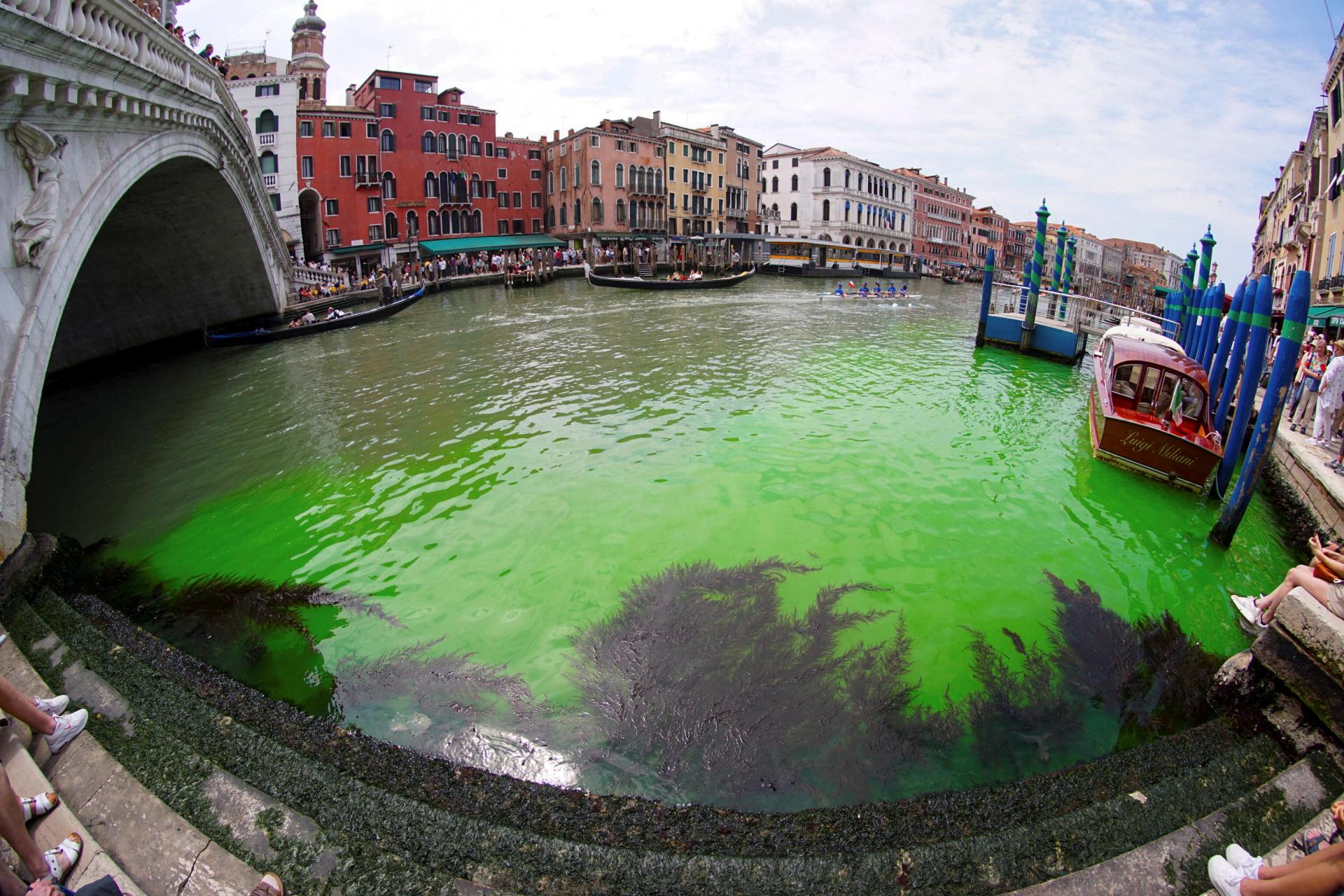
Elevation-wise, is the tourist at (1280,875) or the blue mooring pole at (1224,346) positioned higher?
the blue mooring pole at (1224,346)

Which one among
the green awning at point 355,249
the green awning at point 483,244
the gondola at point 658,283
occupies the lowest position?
the gondola at point 658,283

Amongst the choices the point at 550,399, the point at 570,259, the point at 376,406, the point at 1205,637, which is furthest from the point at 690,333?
the point at 570,259

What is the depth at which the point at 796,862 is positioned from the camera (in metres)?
3.06

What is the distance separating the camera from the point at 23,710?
3.31m

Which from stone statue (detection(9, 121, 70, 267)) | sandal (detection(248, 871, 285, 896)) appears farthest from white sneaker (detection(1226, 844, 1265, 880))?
stone statue (detection(9, 121, 70, 267))

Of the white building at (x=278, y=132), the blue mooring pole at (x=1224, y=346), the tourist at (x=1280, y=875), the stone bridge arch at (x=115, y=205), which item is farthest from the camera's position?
the white building at (x=278, y=132)

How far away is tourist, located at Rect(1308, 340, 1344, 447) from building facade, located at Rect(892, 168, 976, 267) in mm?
74114

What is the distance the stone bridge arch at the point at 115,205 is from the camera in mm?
6188

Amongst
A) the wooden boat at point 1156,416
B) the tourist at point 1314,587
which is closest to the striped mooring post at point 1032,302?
the wooden boat at point 1156,416

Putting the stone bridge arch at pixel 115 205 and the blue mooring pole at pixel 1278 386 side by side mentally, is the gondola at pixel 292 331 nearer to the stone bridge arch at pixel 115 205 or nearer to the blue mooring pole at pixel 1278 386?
the stone bridge arch at pixel 115 205

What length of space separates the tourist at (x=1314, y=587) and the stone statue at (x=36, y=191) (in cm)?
1060

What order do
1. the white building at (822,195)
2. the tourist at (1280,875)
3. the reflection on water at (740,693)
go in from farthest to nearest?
the white building at (822,195), the reflection on water at (740,693), the tourist at (1280,875)

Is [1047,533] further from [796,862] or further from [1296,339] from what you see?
[796,862]

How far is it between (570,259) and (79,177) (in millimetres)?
38579
